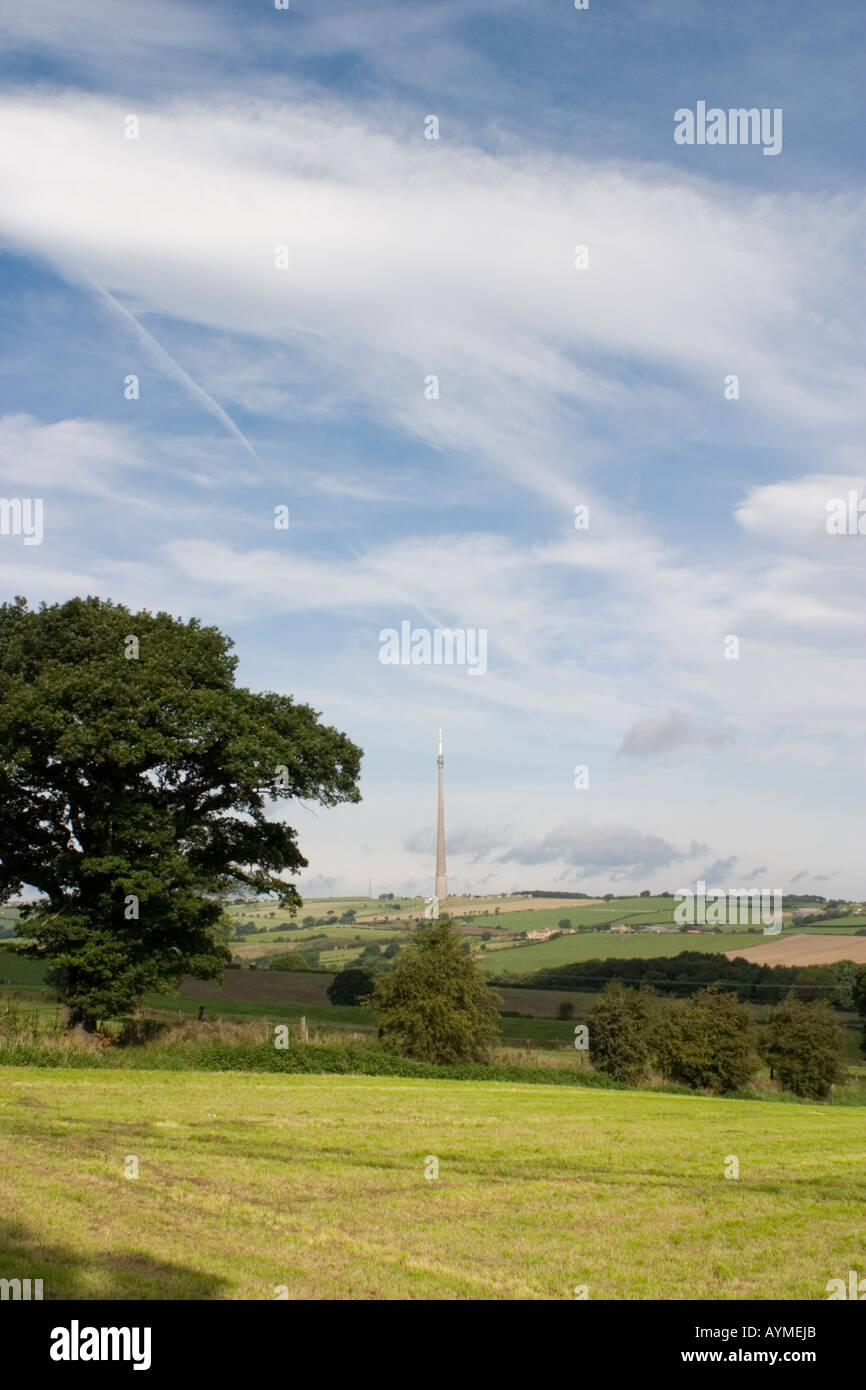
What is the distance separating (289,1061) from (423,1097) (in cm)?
660

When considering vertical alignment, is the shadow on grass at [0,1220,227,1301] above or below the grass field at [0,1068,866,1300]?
above

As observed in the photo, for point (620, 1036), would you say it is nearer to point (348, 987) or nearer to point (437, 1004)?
point (437, 1004)

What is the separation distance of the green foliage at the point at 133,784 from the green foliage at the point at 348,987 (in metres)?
45.3

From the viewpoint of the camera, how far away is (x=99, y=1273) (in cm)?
885

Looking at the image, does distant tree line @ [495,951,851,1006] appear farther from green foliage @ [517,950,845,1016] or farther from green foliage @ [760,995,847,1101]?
green foliage @ [760,995,847,1101]

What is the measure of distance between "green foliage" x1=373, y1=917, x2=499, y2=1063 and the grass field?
483 inches

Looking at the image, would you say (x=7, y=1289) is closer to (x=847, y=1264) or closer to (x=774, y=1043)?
(x=847, y=1264)

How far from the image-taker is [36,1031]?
3177 cm

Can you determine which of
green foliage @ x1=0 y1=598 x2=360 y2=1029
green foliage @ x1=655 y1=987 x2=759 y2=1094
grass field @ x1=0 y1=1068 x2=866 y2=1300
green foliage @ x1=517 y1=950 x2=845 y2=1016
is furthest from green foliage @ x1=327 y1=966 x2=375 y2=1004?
grass field @ x1=0 y1=1068 x2=866 y2=1300

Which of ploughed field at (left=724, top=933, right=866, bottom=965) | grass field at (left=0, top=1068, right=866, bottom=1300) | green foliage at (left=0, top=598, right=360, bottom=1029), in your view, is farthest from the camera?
ploughed field at (left=724, top=933, right=866, bottom=965)

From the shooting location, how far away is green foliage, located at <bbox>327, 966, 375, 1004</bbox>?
261 ft

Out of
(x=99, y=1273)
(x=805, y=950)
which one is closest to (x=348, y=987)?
(x=805, y=950)

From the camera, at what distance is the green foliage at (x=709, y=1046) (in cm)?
4122
